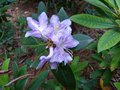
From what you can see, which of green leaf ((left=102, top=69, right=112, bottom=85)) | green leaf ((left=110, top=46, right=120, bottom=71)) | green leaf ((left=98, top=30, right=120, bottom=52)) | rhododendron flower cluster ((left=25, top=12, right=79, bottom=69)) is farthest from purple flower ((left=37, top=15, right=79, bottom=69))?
green leaf ((left=102, top=69, right=112, bottom=85))

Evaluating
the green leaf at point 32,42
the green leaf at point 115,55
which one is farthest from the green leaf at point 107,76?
the green leaf at point 32,42

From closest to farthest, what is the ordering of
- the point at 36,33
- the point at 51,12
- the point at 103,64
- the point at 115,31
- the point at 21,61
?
the point at 36,33, the point at 115,31, the point at 103,64, the point at 21,61, the point at 51,12

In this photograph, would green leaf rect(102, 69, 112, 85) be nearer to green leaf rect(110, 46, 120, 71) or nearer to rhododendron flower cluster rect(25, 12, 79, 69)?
green leaf rect(110, 46, 120, 71)

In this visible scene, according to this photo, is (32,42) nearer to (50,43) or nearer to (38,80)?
(50,43)

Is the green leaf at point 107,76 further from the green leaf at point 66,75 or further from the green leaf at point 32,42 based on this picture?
the green leaf at point 32,42

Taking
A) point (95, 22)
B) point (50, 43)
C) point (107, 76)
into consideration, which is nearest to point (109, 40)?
point (95, 22)

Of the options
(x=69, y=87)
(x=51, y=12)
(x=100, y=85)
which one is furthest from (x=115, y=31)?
(x=51, y=12)

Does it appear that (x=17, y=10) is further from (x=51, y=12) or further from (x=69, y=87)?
(x=69, y=87)
